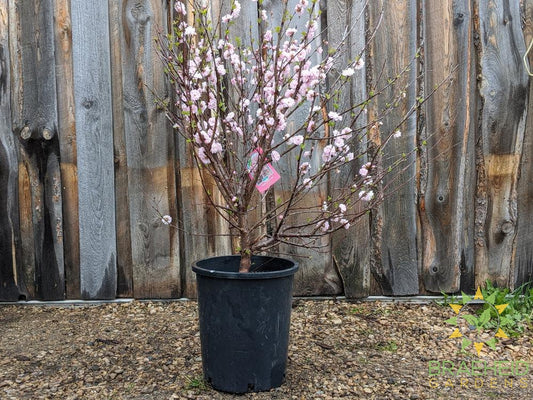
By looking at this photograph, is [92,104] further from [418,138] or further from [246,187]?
[418,138]

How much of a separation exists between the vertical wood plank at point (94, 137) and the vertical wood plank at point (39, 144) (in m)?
0.13

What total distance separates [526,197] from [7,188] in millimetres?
2705

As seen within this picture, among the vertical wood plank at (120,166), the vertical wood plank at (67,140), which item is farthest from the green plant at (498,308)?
the vertical wood plank at (67,140)

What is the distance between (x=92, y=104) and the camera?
273 centimetres

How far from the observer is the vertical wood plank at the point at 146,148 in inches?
107

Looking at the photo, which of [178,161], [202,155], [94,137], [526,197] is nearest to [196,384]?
[202,155]

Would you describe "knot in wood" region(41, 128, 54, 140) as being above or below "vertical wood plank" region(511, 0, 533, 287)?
above

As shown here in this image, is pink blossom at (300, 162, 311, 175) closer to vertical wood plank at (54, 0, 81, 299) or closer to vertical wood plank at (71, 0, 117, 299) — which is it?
vertical wood plank at (71, 0, 117, 299)

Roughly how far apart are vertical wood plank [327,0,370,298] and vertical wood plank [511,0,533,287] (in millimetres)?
779

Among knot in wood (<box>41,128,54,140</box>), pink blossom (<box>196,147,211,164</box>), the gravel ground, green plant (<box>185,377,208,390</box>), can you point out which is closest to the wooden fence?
knot in wood (<box>41,128,54,140</box>)

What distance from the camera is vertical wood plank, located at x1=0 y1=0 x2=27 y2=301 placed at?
2760mm

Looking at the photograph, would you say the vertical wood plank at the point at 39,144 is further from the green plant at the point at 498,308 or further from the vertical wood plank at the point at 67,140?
the green plant at the point at 498,308

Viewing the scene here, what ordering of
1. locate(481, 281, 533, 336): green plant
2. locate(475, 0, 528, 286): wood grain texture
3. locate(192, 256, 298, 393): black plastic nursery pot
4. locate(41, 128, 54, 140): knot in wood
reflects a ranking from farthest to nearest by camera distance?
locate(41, 128, 54, 140): knot in wood → locate(475, 0, 528, 286): wood grain texture → locate(481, 281, 533, 336): green plant → locate(192, 256, 298, 393): black plastic nursery pot

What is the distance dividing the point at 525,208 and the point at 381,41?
3.71 ft
